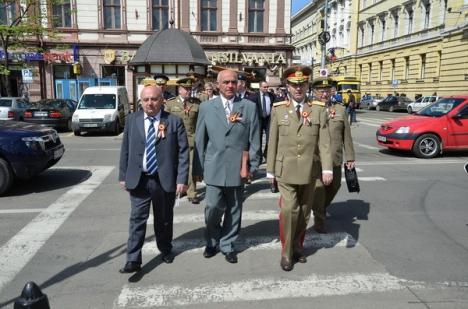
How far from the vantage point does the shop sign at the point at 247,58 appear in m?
30.0

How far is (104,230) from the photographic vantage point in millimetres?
5578

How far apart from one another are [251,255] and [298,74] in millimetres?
1981

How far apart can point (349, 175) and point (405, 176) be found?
4.12 m

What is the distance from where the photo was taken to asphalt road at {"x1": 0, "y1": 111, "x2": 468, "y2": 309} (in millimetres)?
3775

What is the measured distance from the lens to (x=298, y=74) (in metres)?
4.19

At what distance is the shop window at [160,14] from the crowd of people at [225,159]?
2665 centimetres

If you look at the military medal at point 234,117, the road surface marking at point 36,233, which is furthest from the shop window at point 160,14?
the military medal at point 234,117

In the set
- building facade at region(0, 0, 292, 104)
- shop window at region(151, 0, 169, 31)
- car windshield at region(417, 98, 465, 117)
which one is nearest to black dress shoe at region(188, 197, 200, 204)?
car windshield at region(417, 98, 465, 117)

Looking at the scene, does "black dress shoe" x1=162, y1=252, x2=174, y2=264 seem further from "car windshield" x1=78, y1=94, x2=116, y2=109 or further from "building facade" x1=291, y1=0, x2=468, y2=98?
"building facade" x1=291, y1=0, x2=468, y2=98

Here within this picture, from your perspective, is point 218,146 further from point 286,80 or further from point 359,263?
point 359,263

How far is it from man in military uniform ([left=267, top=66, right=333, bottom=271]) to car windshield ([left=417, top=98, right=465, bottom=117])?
29.9 ft

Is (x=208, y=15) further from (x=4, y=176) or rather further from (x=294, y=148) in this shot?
(x=294, y=148)

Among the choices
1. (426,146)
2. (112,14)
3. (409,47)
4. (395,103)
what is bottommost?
(395,103)

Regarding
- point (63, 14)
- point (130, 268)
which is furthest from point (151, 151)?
point (63, 14)
